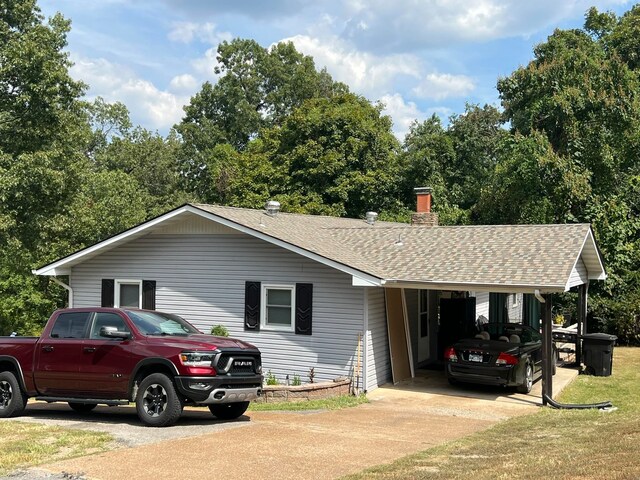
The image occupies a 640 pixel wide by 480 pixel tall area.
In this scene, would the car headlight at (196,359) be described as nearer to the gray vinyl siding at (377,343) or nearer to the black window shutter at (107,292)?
the gray vinyl siding at (377,343)

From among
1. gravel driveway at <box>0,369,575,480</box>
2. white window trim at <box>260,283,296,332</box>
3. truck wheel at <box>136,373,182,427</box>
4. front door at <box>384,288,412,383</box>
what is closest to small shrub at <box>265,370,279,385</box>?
white window trim at <box>260,283,296,332</box>

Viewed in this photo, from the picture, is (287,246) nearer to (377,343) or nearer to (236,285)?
(236,285)

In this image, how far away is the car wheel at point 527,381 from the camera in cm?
1434

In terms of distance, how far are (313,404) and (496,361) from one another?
395 cm

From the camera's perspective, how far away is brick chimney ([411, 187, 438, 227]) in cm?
2205

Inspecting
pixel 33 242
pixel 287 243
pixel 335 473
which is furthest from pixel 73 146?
pixel 335 473

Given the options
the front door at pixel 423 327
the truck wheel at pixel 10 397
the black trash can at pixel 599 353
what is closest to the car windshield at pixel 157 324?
the truck wheel at pixel 10 397

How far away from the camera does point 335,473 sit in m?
7.59

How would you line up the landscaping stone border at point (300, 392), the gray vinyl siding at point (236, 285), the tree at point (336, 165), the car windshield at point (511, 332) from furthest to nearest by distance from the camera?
1. the tree at point (336, 165)
2. the car windshield at point (511, 332)
3. the gray vinyl siding at point (236, 285)
4. the landscaping stone border at point (300, 392)

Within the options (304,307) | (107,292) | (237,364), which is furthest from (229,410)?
(107,292)

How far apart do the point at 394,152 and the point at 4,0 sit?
25.0 m

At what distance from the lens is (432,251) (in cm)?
1645

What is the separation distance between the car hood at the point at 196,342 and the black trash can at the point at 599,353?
10.2 metres

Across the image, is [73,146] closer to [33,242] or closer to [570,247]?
[33,242]
